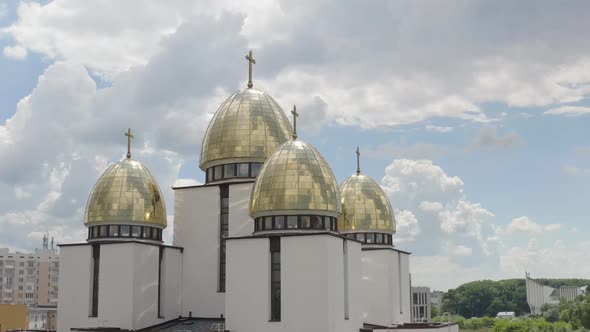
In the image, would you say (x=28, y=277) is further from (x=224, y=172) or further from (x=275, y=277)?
(x=275, y=277)

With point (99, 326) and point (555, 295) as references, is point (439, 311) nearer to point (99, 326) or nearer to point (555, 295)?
point (555, 295)

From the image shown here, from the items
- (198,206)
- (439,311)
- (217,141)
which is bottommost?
(439,311)

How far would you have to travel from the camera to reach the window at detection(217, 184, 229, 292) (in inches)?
1486

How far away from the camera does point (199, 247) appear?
127ft

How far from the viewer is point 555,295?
150500 mm

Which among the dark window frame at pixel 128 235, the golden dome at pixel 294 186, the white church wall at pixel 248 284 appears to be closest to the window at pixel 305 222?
the golden dome at pixel 294 186

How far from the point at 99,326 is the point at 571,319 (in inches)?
3106

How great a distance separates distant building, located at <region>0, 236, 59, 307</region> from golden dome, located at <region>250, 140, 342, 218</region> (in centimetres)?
→ 9262

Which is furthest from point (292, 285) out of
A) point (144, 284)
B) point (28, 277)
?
point (28, 277)

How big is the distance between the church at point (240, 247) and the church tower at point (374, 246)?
7 cm

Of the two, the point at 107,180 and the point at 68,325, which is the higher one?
the point at 107,180

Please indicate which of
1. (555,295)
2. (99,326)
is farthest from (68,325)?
(555,295)

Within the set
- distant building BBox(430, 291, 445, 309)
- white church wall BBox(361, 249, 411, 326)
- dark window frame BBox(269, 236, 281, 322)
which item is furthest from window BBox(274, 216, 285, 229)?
distant building BBox(430, 291, 445, 309)

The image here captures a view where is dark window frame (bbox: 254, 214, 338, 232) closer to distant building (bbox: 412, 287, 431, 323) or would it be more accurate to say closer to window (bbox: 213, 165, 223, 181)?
window (bbox: 213, 165, 223, 181)
